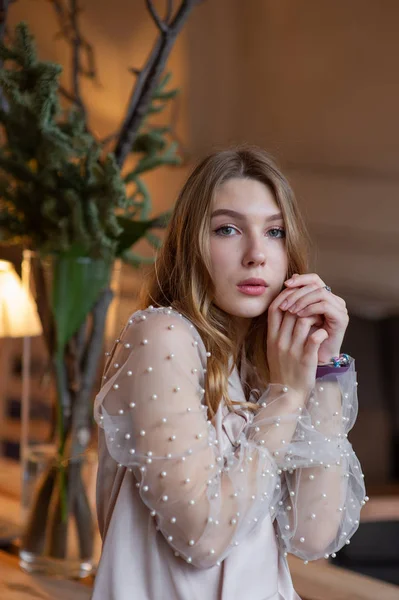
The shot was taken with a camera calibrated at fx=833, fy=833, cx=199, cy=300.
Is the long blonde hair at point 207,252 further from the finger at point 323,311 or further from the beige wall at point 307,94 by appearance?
the beige wall at point 307,94

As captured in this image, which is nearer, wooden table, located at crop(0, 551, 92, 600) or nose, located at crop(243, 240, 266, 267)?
nose, located at crop(243, 240, 266, 267)

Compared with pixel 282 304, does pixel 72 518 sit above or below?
below

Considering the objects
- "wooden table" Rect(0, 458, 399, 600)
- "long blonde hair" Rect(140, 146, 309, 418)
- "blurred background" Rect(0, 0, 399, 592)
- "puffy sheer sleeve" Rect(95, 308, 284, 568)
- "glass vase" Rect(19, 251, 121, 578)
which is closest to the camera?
"puffy sheer sleeve" Rect(95, 308, 284, 568)

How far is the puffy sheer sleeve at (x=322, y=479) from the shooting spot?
3.04 ft

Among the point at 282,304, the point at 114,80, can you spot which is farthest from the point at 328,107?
the point at 282,304

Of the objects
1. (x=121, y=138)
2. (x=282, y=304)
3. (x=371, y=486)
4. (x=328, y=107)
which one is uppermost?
(x=328, y=107)

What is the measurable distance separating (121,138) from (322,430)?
2.59ft

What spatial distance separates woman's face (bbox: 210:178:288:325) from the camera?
93 centimetres

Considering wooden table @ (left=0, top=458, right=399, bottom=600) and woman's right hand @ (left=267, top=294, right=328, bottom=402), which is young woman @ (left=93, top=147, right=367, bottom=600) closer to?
woman's right hand @ (left=267, top=294, right=328, bottom=402)

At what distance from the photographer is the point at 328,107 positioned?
327 centimetres

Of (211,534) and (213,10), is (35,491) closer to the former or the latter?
(211,534)

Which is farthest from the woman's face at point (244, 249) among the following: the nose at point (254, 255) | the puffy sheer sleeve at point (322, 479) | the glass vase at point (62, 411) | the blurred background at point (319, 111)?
the blurred background at point (319, 111)

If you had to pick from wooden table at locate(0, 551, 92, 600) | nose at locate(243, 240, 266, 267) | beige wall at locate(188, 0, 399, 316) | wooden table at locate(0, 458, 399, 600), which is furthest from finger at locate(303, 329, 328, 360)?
beige wall at locate(188, 0, 399, 316)

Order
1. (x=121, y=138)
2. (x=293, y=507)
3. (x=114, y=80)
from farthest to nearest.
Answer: (x=114, y=80)
(x=121, y=138)
(x=293, y=507)
